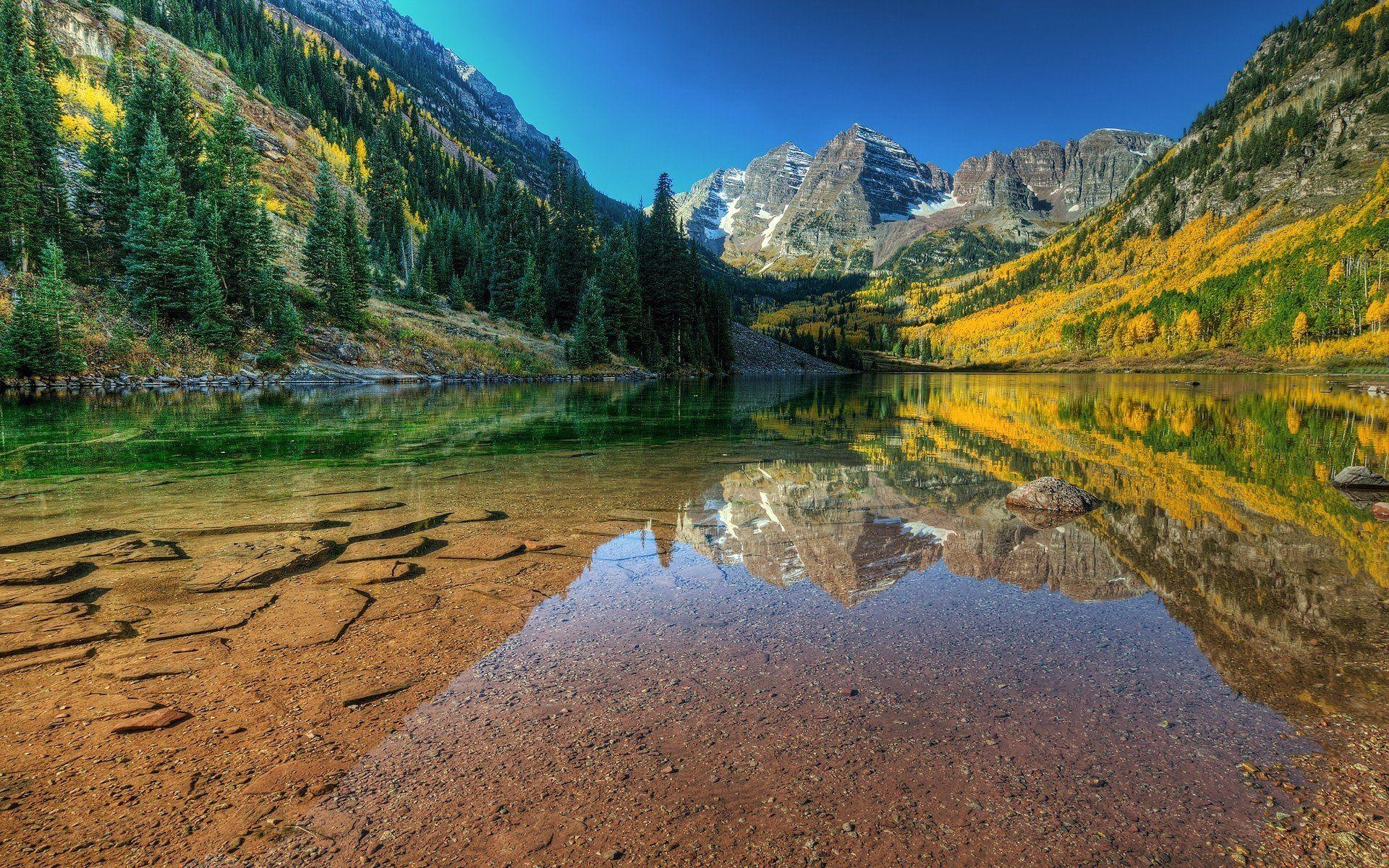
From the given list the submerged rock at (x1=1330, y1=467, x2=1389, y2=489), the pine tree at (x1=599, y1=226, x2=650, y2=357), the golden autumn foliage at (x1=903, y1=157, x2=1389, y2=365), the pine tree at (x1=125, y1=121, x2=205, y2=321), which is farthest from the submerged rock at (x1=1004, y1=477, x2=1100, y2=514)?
the golden autumn foliage at (x1=903, y1=157, x2=1389, y2=365)

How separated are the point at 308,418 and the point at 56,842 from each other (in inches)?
1056

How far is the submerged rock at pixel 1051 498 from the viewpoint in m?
11.2

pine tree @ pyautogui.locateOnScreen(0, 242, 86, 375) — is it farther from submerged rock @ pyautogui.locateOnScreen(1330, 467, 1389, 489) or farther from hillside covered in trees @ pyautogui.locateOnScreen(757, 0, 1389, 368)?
hillside covered in trees @ pyautogui.locateOnScreen(757, 0, 1389, 368)

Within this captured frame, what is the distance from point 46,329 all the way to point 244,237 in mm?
17739

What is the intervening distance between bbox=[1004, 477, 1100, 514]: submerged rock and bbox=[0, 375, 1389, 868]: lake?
17.4 inches

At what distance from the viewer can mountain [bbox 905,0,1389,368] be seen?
89125mm

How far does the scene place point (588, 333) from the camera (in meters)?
71.4

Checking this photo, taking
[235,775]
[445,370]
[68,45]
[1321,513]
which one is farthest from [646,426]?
[68,45]

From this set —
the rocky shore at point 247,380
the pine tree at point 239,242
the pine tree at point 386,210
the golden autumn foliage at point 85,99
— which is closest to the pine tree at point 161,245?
the pine tree at point 239,242

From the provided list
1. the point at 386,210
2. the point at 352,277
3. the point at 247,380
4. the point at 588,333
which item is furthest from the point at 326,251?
the point at 386,210

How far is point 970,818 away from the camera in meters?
3.44

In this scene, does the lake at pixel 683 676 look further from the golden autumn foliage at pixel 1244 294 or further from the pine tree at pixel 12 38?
the golden autumn foliage at pixel 1244 294

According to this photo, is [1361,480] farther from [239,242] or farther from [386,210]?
[386,210]

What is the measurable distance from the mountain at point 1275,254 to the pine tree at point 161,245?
128 metres
